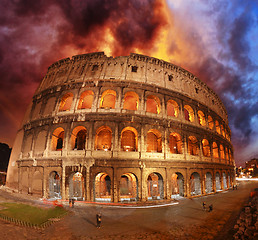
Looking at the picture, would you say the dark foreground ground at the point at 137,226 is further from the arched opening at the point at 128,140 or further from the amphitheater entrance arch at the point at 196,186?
the arched opening at the point at 128,140

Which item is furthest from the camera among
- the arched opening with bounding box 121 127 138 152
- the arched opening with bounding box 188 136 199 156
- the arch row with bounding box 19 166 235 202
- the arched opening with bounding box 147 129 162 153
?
the arched opening with bounding box 188 136 199 156

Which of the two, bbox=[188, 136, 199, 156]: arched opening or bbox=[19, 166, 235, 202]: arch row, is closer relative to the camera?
bbox=[19, 166, 235, 202]: arch row

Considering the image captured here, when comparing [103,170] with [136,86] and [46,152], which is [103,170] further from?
[136,86]

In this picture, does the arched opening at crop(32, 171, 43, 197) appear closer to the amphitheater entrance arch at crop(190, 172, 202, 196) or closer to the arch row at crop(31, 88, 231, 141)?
the arch row at crop(31, 88, 231, 141)

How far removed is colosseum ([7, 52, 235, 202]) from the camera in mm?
15297

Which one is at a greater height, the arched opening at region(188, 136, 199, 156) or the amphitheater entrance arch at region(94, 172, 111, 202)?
the arched opening at region(188, 136, 199, 156)

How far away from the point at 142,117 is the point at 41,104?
43.4 feet

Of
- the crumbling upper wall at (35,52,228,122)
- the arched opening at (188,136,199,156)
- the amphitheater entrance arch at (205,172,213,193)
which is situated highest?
the crumbling upper wall at (35,52,228,122)

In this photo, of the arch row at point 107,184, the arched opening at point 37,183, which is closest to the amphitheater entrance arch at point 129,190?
the arch row at point 107,184

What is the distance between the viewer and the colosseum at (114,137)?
15.3m

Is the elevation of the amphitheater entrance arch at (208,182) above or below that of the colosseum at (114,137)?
below

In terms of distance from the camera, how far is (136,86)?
1788cm

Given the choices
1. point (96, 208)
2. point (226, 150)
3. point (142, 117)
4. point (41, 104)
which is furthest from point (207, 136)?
point (41, 104)

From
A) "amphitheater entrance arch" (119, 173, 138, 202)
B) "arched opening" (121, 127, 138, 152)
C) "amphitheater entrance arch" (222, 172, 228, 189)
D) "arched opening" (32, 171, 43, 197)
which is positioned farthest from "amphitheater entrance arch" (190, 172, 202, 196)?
"arched opening" (32, 171, 43, 197)
